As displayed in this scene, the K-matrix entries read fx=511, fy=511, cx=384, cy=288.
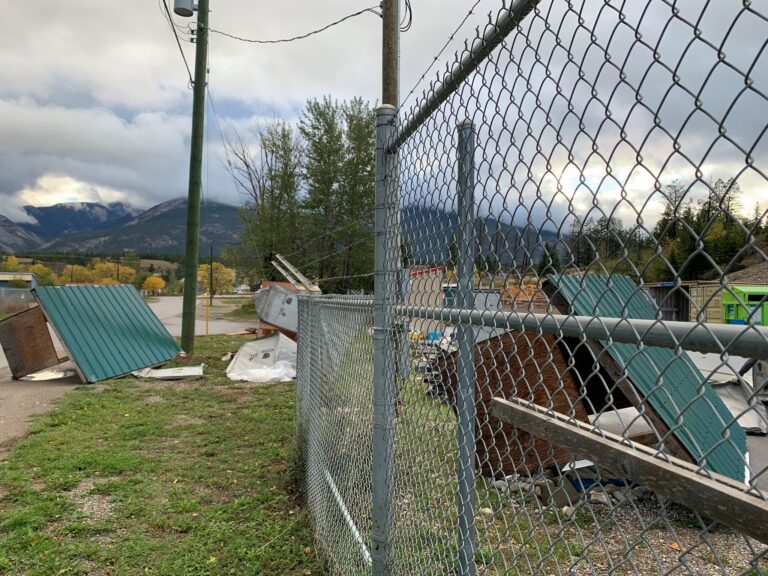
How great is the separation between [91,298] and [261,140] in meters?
20.3

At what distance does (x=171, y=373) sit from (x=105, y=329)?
5.64 ft

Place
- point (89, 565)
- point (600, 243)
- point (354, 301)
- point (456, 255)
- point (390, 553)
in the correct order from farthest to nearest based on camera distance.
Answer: point (89, 565)
point (354, 301)
point (390, 553)
point (456, 255)
point (600, 243)

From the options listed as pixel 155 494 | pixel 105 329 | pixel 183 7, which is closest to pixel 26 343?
pixel 105 329

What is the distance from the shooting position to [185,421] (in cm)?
659

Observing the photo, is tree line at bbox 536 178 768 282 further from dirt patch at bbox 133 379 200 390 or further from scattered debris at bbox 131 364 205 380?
scattered debris at bbox 131 364 205 380

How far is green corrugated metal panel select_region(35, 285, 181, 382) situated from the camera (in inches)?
362

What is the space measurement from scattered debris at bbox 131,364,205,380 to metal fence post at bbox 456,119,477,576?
28.9ft

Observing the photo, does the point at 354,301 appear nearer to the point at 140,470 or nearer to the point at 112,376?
the point at 140,470

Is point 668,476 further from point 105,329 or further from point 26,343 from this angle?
point 26,343

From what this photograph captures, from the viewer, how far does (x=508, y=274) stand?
1311mm

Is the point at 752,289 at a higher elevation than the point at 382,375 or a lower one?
higher

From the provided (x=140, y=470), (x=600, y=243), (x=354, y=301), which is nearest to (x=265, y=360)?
(x=140, y=470)

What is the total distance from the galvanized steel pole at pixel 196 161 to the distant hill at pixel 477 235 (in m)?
11.1

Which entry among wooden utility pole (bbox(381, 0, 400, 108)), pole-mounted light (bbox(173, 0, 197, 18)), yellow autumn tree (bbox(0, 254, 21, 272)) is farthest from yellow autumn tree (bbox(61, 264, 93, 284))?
wooden utility pole (bbox(381, 0, 400, 108))
